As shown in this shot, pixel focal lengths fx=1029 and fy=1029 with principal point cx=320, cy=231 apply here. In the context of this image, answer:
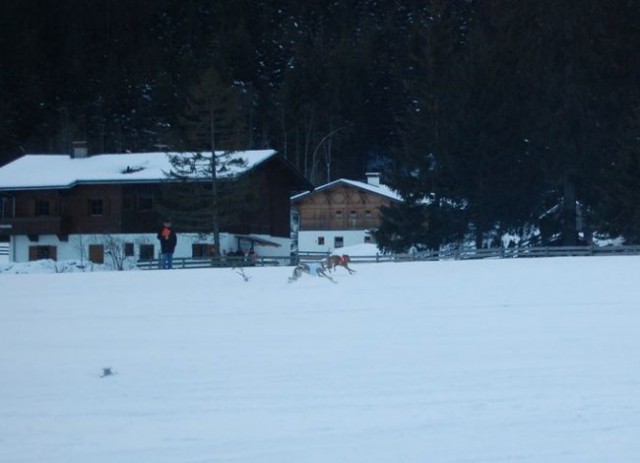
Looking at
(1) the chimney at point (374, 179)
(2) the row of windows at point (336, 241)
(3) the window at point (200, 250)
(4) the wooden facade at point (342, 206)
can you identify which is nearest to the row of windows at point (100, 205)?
(3) the window at point (200, 250)

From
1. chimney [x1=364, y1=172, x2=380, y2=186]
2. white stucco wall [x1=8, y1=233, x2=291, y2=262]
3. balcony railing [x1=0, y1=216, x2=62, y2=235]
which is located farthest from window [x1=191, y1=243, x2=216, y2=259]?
chimney [x1=364, y1=172, x2=380, y2=186]

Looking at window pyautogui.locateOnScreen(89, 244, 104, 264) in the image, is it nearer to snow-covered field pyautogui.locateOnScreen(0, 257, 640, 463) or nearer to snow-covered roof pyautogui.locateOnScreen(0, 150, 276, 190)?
snow-covered roof pyautogui.locateOnScreen(0, 150, 276, 190)

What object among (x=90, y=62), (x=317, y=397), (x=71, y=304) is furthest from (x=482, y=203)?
(x=90, y=62)

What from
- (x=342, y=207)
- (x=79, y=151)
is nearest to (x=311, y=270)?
(x=79, y=151)

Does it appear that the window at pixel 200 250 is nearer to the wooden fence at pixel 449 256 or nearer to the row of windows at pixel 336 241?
the wooden fence at pixel 449 256

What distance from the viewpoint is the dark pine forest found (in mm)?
49406

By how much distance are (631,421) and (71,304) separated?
15714 millimetres

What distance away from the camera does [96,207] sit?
57406 millimetres

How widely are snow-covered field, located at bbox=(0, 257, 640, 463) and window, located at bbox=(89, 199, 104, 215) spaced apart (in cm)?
3117

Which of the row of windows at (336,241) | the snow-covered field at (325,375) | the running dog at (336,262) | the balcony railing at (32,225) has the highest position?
the balcony railing at (32,225)

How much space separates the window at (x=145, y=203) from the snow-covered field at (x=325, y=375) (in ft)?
98.5

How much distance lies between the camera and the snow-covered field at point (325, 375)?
1153cm

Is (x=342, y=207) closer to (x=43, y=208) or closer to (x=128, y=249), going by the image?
(x=128, y=249)

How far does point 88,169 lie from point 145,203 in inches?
171
